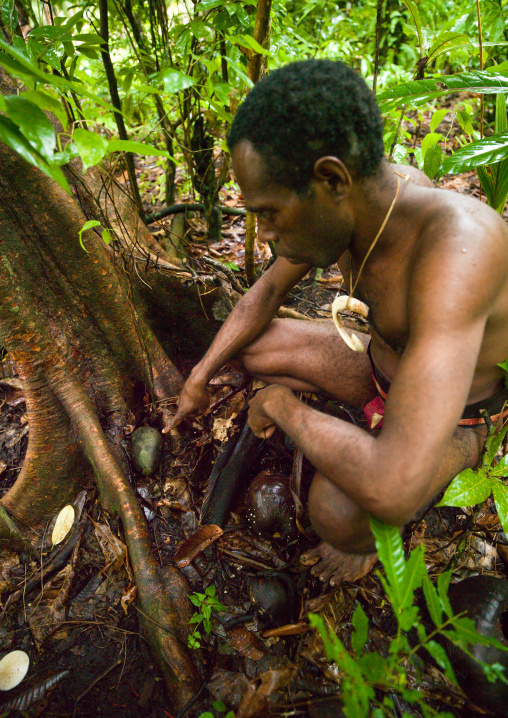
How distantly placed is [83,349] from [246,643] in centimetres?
174

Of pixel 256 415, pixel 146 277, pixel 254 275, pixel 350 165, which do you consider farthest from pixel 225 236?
pixel 350 165

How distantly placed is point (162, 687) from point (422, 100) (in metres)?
2.76

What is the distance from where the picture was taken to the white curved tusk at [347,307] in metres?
1.81

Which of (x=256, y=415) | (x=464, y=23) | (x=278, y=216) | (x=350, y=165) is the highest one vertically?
(x=464, y=23)

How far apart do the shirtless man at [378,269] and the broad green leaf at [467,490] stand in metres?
0.10

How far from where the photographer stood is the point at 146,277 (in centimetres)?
272

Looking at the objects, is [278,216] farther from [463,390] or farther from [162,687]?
[162,687]

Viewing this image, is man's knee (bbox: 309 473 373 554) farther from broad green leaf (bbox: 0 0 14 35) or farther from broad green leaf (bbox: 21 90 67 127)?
broad green leaf (bbox: 0 0 14 35)

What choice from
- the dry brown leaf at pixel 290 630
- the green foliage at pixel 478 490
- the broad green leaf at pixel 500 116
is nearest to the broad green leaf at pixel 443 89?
the broad green leaf at pixel 500 116

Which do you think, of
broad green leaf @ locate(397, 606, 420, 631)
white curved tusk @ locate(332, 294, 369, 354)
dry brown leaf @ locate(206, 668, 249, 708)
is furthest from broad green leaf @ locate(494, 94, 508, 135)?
dry brown leaf @ locate(206, 668, 249, 708)

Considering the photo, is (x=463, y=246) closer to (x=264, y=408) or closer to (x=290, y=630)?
(x=264, y=408)

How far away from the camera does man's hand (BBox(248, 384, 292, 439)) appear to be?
1916mm

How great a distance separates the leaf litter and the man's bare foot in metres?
0.06

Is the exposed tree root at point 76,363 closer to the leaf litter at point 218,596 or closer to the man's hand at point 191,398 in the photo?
the leaf litter at point 218,596
